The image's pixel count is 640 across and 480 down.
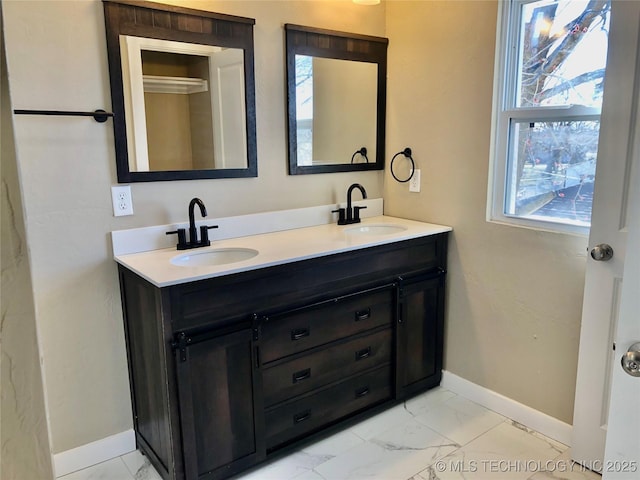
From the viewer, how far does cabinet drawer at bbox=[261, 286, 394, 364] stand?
6.57 ft

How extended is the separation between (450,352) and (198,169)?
1671 mm

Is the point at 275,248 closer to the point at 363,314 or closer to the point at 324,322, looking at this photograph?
the point at 324,322

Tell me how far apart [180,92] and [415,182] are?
1.34 m

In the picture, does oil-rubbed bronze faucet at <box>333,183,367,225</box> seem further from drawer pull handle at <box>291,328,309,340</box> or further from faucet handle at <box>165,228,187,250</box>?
faucet handle at <box>165,228,187,250</box>

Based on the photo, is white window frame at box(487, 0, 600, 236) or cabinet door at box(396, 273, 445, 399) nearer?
white window frame at box(487, 0, 600, 236)

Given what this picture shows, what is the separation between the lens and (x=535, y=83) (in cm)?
220

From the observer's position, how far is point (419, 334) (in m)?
2.58

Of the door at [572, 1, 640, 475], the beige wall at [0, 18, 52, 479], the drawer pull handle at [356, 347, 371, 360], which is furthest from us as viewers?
the drawer pull handle at [356, 347, 371, 360]

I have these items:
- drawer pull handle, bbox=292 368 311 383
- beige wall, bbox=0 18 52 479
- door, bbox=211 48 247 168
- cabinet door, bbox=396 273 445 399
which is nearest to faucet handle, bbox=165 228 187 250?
door, bbox=211 48 247 168

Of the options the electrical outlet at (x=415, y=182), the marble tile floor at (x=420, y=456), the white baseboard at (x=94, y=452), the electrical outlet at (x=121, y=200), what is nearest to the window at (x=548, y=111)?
the electrical outlet at (x=415, y=182)

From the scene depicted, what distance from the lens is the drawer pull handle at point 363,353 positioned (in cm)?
232

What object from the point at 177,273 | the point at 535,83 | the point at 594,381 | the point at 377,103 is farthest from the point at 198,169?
the point at 594,381

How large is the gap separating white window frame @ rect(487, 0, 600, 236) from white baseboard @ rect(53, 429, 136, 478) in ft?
6.56

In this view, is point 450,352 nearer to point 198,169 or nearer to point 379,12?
point 198,169
